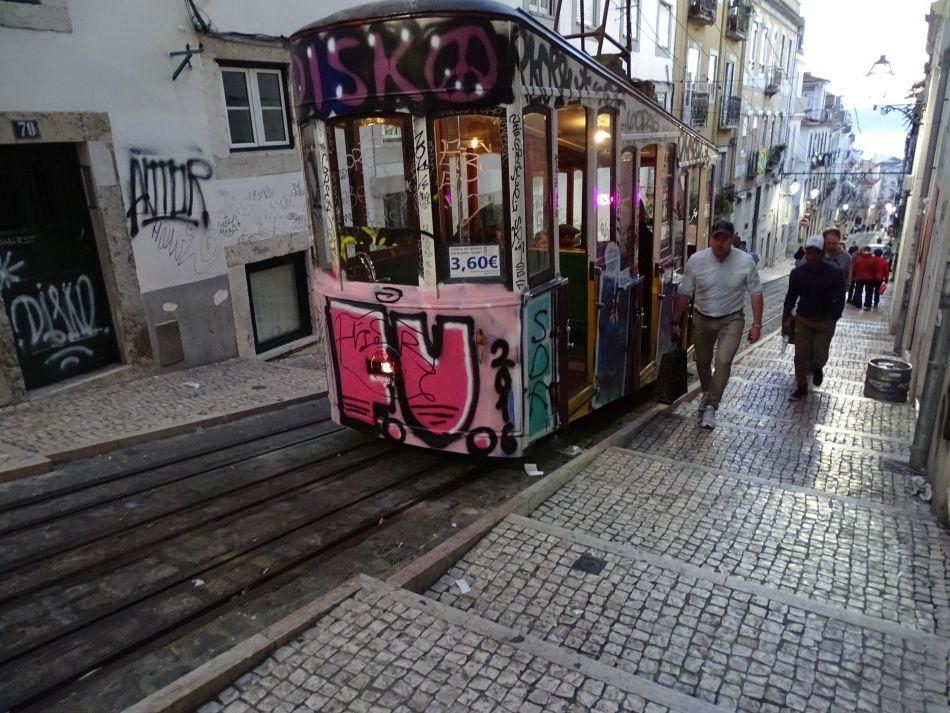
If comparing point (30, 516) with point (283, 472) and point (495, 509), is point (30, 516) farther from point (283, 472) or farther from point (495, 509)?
point (495, 509)

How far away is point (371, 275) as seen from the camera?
4.78 m

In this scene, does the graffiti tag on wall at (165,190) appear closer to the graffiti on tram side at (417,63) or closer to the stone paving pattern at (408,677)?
the graffiti on tram side at (417,63)

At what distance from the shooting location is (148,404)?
6867mm

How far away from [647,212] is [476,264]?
2.98 metres

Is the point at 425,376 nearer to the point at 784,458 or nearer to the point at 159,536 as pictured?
the point at 159,536

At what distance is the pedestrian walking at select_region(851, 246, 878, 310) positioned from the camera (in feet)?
50.2

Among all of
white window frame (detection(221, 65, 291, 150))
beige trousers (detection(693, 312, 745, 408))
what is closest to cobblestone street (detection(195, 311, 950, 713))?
beige trousers (detection(693, 312, 745, 408))

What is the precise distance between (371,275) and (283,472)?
1.67m

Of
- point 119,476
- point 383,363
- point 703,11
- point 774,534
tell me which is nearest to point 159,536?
point 119,476

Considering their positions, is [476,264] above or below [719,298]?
above

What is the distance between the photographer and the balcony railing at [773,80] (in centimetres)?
3130

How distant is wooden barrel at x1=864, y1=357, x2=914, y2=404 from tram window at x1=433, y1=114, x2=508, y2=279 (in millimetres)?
5710

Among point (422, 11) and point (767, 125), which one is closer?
point (422, 11)

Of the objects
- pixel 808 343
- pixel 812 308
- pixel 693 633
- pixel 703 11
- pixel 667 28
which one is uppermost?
pixel 703 11
